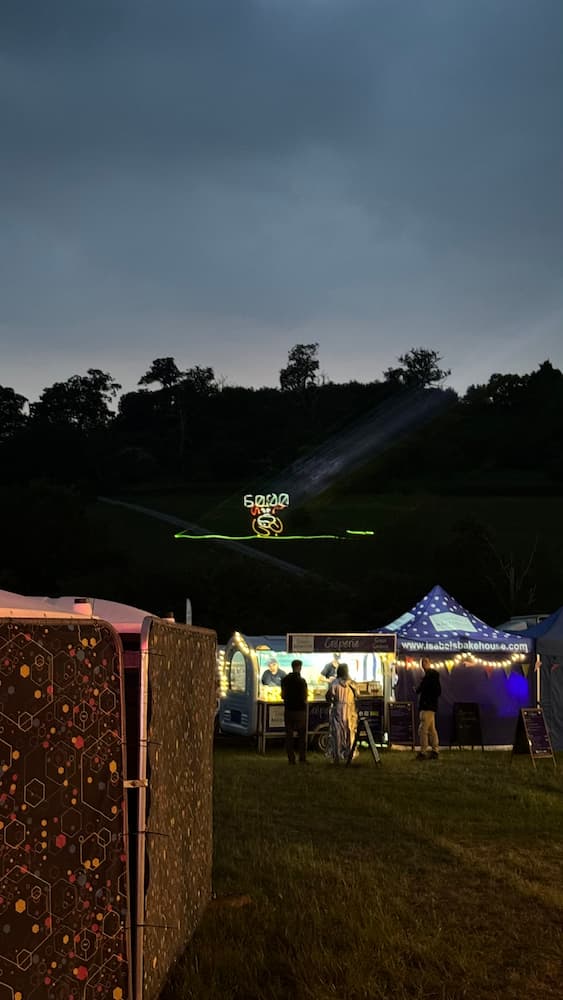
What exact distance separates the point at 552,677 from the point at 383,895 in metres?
13.7

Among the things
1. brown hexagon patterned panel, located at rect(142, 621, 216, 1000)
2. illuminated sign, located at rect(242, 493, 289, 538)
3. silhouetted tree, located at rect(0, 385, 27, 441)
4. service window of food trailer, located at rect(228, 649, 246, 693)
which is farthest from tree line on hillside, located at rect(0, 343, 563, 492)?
brown hexagon patterned panel, located at rect(142, 621, 216, 1000)

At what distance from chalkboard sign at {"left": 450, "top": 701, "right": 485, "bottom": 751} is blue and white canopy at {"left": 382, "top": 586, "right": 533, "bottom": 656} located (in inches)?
43.0

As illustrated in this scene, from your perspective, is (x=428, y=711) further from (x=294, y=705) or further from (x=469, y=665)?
(x=294, y=705)

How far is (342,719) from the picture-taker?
17109 millimetres

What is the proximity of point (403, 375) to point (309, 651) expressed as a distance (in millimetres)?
74029

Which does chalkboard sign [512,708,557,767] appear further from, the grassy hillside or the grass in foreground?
the grassy hillside

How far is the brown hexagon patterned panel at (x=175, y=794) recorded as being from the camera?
485 centimetres

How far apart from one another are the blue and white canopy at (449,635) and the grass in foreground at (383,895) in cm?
607

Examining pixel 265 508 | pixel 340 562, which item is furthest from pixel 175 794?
pixel 340 562

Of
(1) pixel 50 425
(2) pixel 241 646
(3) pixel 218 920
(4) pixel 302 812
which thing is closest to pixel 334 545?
(1) pixel 50 425

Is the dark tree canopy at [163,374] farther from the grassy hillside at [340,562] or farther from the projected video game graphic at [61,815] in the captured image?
the projected video game graphic at [61,815]

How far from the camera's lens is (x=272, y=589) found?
192 feet

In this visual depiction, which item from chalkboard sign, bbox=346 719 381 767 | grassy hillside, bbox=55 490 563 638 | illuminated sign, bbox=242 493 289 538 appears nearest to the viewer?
chalkboard sign, bbox=346 719 381 767

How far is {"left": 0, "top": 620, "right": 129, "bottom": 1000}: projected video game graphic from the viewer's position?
409 cm
